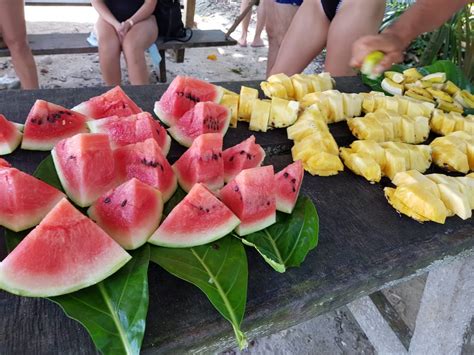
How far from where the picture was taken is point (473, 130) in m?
1.76

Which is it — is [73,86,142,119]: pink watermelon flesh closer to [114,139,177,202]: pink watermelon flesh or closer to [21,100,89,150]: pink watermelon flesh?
[21,100,89,150]: pink watermelon flesh

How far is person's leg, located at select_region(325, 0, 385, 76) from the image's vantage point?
7.41 feet

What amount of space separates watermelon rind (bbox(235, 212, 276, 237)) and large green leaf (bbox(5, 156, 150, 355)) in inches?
10.1

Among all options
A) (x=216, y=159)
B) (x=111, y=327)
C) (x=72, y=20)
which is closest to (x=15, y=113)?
(x=216, y=159)

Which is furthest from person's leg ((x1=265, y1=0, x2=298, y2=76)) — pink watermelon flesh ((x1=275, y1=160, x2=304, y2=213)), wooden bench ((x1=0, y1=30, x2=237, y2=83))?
pink watermelon flesh ((x1=275, y1=160, x2=304, y2=213))

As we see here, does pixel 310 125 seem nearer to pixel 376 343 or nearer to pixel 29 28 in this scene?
pixel 376 343

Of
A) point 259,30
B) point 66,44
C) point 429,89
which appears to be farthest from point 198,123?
point 259,30

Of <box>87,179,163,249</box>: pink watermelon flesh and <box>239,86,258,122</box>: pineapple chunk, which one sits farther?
<box>239,86,258,122</box>: pineapple chunk

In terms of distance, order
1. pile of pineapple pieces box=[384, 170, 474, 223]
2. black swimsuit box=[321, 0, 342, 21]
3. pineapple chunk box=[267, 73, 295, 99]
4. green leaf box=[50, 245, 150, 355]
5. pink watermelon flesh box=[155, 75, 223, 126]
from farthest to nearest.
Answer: black swimsuit box=[321, 0, 342, 21], pineapple chunk box=[267, 73, 295, 99], pink watermelon flesh box=[155, 75, 223, 126], pile of pineapple pieces box=[384, 170, 474, 223], green leaf box=[50, 245, 150, 355]

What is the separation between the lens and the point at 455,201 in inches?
52.9

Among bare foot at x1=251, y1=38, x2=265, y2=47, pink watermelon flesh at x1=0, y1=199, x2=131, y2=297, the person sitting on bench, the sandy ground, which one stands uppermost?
pink watermelon flesh at x1=0, y1=199, x2=131, y2=297

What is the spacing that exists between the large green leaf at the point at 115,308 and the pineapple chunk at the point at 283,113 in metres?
0.90

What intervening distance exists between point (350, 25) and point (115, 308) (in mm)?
2059

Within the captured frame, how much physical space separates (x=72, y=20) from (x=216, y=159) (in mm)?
5390
